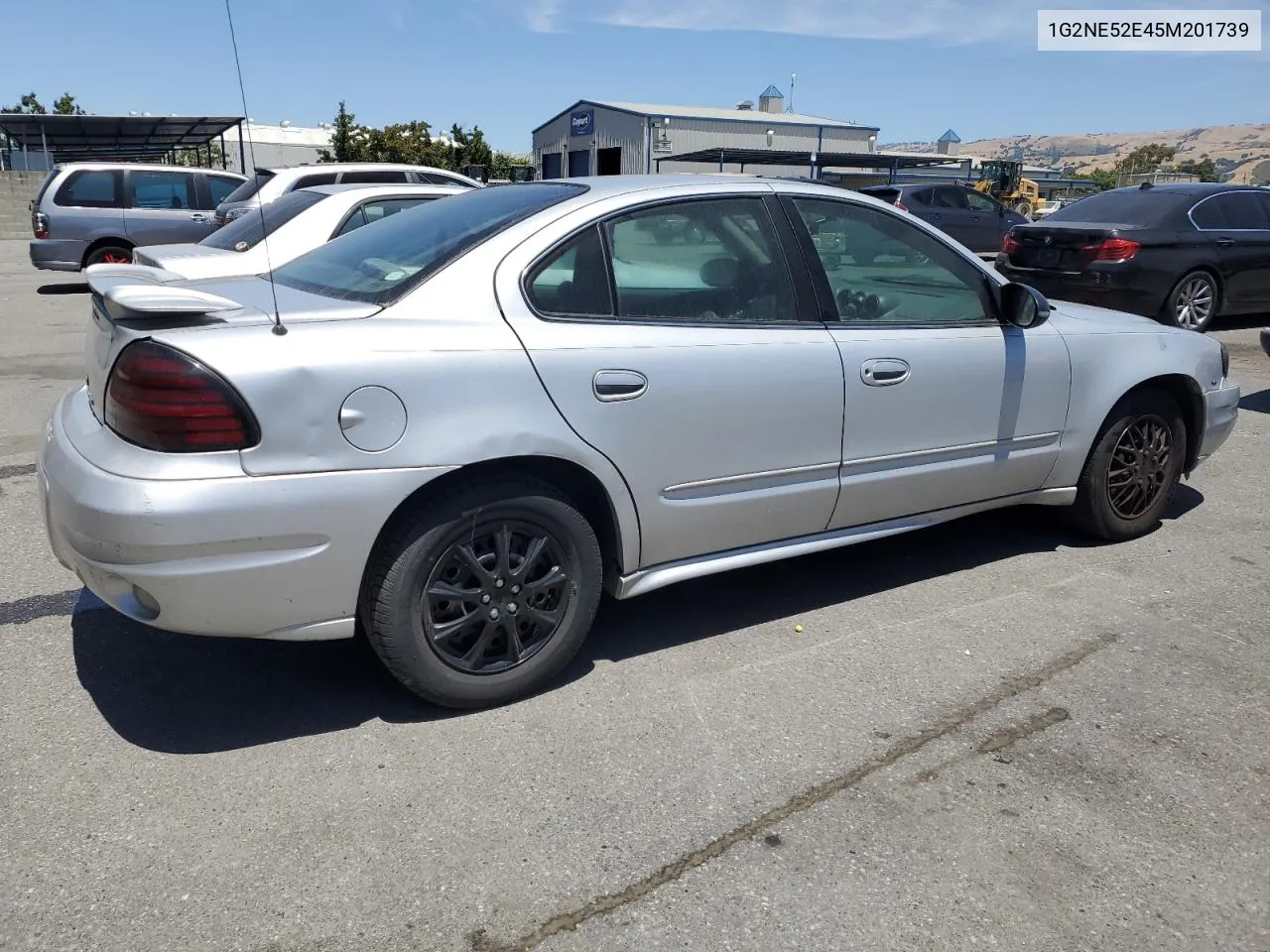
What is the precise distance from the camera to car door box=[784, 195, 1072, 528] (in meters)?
3.76

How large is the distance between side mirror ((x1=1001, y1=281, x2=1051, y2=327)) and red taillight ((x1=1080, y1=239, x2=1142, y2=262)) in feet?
22.2

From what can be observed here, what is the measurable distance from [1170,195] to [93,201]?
41.9 feet

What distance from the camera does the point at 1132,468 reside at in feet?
15.4

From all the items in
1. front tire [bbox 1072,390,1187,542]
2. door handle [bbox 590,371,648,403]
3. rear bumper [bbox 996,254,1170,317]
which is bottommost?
front tire [bbox 1072,390,1187,542]

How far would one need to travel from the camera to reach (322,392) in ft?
8.96

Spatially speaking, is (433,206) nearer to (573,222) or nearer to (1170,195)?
(573,222)

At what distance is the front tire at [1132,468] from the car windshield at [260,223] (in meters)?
5.80

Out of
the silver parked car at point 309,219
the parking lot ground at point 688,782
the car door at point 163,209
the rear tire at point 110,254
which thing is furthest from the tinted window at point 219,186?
the parking lot ground at point 688,782

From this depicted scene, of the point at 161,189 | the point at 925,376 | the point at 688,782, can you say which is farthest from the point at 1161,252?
the point at 161,189

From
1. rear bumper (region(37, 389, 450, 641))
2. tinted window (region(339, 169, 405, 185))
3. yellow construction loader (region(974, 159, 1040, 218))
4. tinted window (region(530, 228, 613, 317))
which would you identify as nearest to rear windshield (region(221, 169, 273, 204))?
tinted window (region(339, 169, 405, 185))

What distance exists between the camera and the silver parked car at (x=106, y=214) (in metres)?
13.2

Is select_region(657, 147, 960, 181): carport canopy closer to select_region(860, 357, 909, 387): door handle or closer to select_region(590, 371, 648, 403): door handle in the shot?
select_region(860, 357, 909, 387): door handle

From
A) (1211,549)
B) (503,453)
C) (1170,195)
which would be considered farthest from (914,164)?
(503,453)

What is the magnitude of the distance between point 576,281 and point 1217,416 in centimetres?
339
